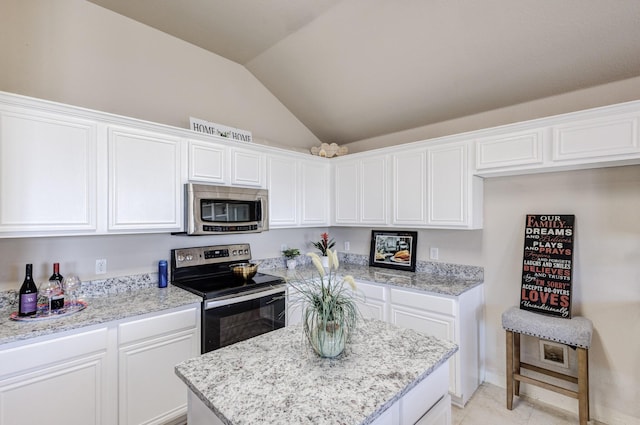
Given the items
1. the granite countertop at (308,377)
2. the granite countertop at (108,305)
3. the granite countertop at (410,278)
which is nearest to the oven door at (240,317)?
the granite countertop at (108,305)

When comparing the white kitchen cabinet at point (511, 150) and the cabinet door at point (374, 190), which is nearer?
the white kitchen cabinet at point (511, 150)

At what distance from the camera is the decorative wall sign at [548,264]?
→ 8.05 ft

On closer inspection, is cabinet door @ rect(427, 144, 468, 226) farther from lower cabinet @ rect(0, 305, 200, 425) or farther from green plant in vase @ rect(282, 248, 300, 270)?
lower cabinet @ rect(0, 305, 200, 425)

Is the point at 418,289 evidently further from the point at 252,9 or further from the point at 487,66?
the point at 252,9

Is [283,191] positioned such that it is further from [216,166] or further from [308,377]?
[308,377]

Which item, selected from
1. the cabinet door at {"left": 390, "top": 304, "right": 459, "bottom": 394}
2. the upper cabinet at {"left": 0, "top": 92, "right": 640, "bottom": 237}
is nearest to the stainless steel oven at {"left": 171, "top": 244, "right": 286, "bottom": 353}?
the upper cabinet at {"left": 0, "top": 92, "right": 640, "bottom": 237}

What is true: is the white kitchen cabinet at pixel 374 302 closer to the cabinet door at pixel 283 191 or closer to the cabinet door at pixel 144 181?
the cabinet door at pixel 283 191

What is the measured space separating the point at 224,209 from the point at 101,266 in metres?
1.06

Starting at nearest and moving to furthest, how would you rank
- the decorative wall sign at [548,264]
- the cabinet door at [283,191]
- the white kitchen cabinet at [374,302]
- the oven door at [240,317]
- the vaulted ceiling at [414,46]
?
the vaulted ceiling at [414,46]
the oven door at [240,317]
the decorative wall sign at [548,264]
the white kitchen cabinet at [374,302]
the cabinet door at [283,191]

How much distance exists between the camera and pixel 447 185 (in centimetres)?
291

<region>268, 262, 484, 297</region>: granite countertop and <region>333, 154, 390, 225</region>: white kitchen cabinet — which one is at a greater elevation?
<region>333, 154, 390, 225</region>: white kitchen cabinet

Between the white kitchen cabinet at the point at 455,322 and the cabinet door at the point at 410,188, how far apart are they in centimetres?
78

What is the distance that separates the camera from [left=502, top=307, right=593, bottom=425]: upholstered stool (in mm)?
2199

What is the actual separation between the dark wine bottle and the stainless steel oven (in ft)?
3.07
